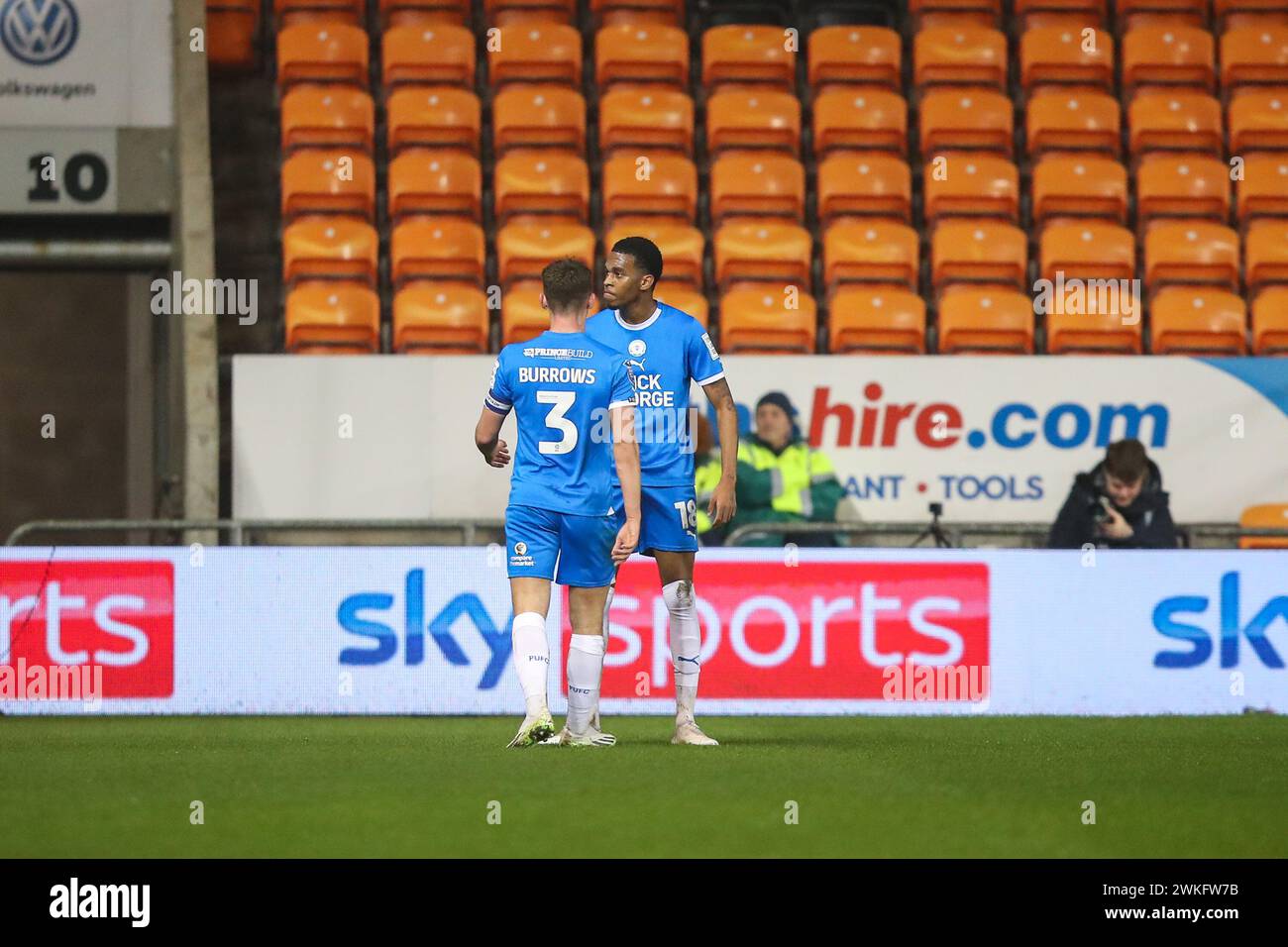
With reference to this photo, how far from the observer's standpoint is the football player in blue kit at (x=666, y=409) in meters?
8.08

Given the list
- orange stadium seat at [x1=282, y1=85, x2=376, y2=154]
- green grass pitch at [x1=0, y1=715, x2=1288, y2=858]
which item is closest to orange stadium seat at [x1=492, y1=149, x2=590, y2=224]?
orange stadium seat at [x1=282, y1=85, x2=376, y2=154]

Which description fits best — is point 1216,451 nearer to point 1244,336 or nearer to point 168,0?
point 1244,336

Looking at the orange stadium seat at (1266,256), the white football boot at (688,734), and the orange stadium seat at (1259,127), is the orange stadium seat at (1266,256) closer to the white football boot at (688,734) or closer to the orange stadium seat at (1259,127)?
the orange stadium seat at (1259,127)

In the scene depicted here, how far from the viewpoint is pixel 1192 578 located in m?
11.0

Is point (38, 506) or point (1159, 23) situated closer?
point (1159, 23)

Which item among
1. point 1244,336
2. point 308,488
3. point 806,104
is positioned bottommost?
point 308,488

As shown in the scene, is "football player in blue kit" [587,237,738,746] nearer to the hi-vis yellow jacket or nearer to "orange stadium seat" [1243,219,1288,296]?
the hi-vis yellow jacket

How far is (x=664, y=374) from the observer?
8.16 meters

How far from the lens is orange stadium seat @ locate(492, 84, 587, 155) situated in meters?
14.8

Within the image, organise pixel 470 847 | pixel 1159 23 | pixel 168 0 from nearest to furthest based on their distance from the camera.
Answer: pixel 470 847
pixel 168 0
pixel 1159 23

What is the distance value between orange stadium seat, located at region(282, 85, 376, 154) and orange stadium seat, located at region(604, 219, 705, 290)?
2.03m
